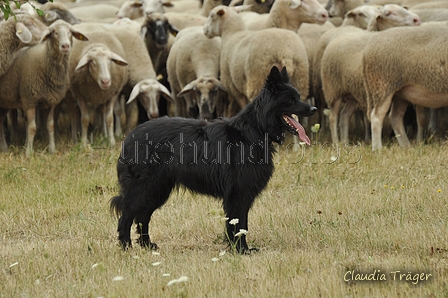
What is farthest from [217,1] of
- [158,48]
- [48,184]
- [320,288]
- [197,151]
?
[320,288]

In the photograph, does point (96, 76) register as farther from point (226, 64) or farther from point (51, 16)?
point (51, 16)

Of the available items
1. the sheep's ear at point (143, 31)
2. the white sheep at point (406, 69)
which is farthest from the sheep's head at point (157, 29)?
the white sheep at point (406, 69)

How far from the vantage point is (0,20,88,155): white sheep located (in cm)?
1060

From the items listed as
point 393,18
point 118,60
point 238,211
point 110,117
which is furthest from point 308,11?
point 238,211

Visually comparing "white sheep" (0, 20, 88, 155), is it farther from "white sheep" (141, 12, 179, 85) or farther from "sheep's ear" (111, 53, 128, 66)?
"white sheep" (141, 12, 179, 85)

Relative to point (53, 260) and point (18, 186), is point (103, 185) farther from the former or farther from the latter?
point (53, 260)

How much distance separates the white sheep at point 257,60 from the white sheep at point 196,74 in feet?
0.93

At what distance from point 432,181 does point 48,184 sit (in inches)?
149

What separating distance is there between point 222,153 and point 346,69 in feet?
17.3

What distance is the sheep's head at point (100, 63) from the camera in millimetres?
10992

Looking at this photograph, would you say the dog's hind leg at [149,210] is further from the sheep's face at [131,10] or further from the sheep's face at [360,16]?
the sheep's face at [131,10]

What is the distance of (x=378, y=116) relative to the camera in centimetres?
988

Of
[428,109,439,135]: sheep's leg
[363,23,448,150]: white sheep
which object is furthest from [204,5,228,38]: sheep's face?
[428,109,439,135]: sheep's leg

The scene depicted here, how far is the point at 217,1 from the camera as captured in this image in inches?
636
